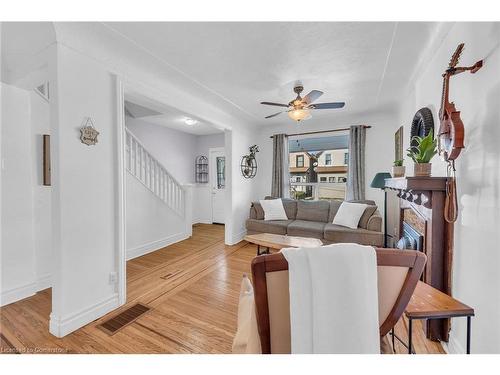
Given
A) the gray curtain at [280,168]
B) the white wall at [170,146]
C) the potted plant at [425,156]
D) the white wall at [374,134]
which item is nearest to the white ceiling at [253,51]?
the potted plant at [425,156]

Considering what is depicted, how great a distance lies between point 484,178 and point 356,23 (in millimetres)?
1395

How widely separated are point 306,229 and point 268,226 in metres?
0.72

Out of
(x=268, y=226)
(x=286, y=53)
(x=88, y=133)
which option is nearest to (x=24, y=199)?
(x=88, y=133)

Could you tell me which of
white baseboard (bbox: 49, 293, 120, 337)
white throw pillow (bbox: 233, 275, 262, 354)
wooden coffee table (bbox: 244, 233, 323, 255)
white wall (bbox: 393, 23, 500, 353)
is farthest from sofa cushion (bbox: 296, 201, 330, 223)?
white baseboard (bbox: 49, 293, 120, 337)

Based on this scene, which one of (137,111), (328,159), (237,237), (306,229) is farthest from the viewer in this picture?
(328,159)

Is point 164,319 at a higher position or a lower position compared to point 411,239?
lower

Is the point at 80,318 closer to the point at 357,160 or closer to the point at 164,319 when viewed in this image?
the point at 164,319

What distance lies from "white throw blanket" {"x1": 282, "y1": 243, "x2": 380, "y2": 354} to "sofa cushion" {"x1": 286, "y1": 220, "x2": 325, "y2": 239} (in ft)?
9.24

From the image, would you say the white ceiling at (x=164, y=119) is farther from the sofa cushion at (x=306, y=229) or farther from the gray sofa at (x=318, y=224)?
the sofa cushion at (x=306, y=229)

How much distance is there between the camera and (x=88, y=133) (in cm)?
186

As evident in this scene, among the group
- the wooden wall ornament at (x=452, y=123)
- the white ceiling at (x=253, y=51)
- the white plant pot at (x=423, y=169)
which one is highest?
the white ceiling at (x=253, y=51)

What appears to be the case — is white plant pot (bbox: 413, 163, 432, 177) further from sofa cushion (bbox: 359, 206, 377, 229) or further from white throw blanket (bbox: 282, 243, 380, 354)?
sofa cushion (bbox: 359, 206, 377, 229)

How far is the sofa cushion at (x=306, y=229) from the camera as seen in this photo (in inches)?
145

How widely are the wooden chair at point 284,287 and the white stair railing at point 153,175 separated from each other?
324 centimetres
